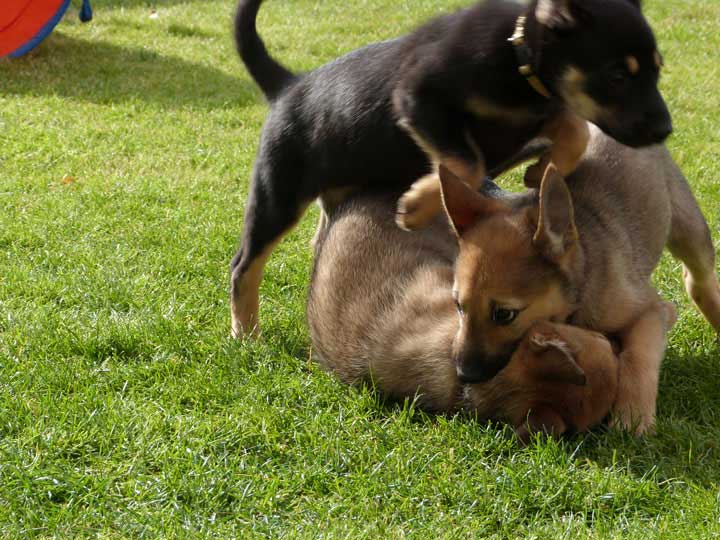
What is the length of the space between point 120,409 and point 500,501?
1.62 m

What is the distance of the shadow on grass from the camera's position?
884cm

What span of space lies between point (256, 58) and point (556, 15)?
5.88 feet

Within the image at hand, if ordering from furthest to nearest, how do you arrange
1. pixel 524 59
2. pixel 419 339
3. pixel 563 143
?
pixel 563 143 < pixel 419 339 < pixel 524 59

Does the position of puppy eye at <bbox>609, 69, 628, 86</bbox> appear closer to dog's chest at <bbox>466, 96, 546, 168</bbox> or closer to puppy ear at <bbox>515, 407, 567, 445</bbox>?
dog's chest at <bbox>466, 96, 546, 168</bbox>

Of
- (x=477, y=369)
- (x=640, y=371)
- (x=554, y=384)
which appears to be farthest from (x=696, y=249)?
(x=477, y=369)

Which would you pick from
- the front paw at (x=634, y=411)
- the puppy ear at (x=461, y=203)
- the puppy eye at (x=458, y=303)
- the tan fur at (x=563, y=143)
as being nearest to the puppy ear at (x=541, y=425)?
the front paw at (x=634, y=411)

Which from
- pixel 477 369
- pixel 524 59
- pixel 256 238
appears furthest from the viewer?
pixel 256 238

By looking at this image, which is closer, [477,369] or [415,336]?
[477,369]

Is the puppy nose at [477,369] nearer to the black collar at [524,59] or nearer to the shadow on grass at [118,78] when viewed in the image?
the black collar at [524,59]

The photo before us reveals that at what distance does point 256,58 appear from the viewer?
16.0 ft

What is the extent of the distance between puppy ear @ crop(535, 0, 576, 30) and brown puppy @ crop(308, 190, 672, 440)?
3.83 feet

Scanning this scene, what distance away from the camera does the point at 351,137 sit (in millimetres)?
4293

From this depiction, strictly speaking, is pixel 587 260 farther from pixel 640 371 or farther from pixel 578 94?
pixel 578 94

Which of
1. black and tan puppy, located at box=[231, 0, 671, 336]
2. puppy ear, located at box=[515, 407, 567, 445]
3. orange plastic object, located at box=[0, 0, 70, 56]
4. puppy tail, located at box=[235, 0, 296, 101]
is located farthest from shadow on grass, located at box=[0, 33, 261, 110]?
puppy ear, located at box=[515, 407, 567, 445]
